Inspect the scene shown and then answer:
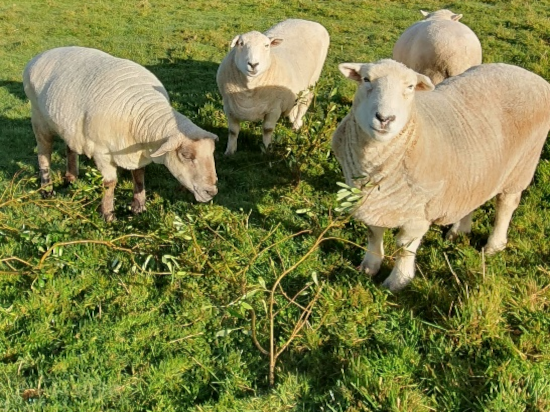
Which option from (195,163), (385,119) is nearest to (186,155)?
(195,163)

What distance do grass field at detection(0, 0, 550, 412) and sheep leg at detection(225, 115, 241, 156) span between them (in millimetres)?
281

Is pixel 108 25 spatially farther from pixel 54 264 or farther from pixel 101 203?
pixel 54 264

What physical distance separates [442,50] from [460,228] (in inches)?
83.6

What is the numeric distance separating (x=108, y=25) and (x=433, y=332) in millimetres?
11012

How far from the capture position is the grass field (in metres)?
2.48

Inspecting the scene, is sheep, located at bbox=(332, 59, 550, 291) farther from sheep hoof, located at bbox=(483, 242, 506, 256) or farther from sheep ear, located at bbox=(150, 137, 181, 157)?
sheep ear, located at bbox=(150, 137, 181, 157)

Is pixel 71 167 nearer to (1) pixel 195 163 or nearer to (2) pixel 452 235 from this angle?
(1) pixel 195 163

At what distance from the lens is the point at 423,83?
2.76m

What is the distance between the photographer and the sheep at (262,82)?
16.0ft

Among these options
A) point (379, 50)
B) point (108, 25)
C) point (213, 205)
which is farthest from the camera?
point (108, 25)

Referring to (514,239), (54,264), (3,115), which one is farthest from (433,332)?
(3,115)

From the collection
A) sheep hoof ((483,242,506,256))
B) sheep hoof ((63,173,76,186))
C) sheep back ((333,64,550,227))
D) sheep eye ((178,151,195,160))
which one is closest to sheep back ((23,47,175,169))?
sheep eye ((178,151,195,160))

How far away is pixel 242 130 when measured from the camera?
232 inches

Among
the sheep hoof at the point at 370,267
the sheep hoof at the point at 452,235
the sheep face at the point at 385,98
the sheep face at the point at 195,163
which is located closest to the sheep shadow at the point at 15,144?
the sheep face at the point at 195,163
